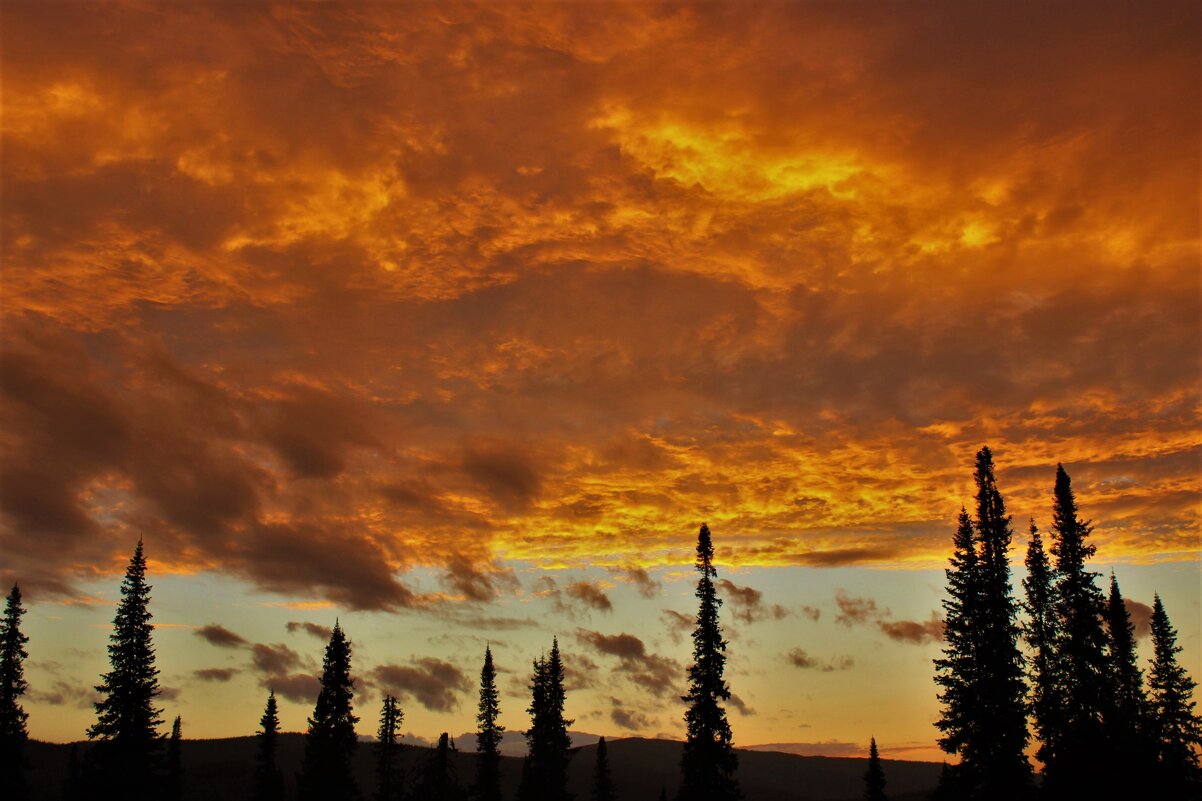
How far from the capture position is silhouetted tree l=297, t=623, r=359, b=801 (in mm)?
77000

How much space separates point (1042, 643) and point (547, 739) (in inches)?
1804

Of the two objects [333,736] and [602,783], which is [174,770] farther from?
[602,783]

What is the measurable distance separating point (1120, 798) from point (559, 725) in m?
53.1

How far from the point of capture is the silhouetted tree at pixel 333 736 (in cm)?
7700

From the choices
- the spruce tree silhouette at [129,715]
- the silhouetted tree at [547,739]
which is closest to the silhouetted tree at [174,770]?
the spruce tree silhouette at [129,715]

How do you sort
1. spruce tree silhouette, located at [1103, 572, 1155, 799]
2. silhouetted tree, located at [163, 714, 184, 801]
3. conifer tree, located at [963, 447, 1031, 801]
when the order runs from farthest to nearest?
1. silhouetted tree, located at [163, 714, 184, 801]
2. conifer tree, located at [963, 447, 1031, 801]
3. spruce tree silhouette, located at [1103, 572, 1155, 799]

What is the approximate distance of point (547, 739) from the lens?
88.5 metres

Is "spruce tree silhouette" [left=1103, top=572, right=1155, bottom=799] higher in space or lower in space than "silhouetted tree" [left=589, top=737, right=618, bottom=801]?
higher

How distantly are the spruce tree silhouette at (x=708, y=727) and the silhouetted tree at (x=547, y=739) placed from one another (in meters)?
25.0

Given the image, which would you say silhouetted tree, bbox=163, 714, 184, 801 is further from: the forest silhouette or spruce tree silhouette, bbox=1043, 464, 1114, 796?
spruce tree silhouette, bbox=1043, 464, 1114, 796

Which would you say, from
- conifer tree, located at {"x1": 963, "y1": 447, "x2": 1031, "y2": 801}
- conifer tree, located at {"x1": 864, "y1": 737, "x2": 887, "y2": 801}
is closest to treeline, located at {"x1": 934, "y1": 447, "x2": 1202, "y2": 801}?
conifer tree, located at {"x1": 963, "y1": 447, "x2": 1031, "y2": 801}

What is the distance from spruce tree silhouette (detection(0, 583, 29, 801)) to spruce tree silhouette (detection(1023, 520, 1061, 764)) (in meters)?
64.7

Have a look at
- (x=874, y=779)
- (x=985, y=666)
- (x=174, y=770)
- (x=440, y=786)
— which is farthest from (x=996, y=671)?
(x=174, y=770)

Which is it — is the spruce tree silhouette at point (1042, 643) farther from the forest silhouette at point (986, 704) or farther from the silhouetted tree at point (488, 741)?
the silhouetted tree at point (488, 741)
